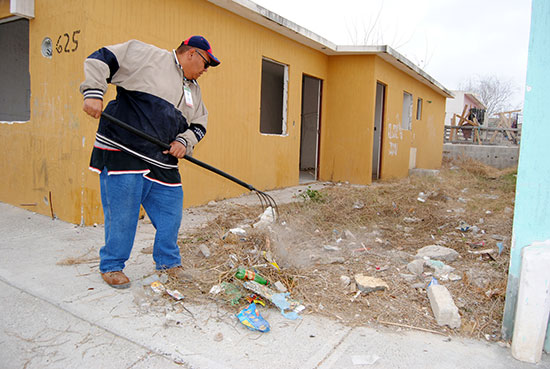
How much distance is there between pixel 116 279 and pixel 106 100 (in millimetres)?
2416

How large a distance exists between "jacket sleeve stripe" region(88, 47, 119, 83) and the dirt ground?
1.53 m

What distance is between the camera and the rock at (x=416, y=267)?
320 cm

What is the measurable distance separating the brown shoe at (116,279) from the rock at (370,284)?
1.67 metres

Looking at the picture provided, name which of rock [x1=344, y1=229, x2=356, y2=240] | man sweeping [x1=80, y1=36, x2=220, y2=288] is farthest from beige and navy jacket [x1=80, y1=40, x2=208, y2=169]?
rock [x1=344, y1=229, x2=356, y2=240]

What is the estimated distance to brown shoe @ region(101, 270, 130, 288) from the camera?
109 inches

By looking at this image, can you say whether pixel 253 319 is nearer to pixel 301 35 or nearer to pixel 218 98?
pixel 218 98

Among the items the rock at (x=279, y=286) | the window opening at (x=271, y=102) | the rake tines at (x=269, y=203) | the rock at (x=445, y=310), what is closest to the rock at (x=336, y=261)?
the rake tines at (x=269, y=203)

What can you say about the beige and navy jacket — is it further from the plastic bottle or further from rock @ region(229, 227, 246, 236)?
rock @ region(229, 227, 246, 236)

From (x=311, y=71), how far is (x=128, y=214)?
662 centimetres

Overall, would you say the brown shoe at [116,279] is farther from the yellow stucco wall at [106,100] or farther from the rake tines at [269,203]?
the yellow stucco wall at [106,100]

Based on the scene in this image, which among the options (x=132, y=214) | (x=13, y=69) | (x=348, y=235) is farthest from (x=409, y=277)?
(x=13, y=69)

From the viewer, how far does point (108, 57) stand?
250 cm

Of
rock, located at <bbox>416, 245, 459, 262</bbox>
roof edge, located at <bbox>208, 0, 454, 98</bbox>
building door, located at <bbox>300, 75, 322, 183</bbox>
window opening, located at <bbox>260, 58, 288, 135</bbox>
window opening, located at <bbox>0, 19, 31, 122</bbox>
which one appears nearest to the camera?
rock, located at <bbox>416, 245, 459, 262</bbox>

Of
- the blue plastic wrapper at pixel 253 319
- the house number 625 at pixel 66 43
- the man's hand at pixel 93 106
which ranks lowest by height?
the blue plastic wrapper at pixel 253 319
